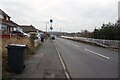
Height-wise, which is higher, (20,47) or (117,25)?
(117,25)

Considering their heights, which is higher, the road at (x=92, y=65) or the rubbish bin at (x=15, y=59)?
the rubbish bin at (x=15, y=59)

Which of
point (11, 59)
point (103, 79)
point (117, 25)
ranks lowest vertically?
point (103, 79)

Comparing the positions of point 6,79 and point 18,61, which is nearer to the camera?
point 6,79

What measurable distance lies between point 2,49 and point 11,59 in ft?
8.74

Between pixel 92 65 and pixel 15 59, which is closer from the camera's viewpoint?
pixel 15 59

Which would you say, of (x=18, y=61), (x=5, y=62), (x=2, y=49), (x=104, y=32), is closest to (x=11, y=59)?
(x=18, y=61)

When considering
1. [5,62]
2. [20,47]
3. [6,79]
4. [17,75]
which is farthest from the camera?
[5,62]

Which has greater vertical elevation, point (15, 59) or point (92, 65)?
point (15, 59)

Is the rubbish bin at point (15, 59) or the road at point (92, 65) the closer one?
the road at point (92, 65)

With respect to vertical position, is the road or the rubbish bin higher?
the rubbish bin

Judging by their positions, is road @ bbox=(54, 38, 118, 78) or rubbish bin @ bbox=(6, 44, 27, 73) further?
rubbish bin @ bbox=(6, 44, 27, 73)

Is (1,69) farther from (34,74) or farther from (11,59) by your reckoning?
(34,74)

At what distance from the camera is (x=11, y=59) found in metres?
9.49

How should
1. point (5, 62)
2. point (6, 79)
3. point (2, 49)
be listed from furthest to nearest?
point (2, 49) → point (5, 62) → point (6, 79)
